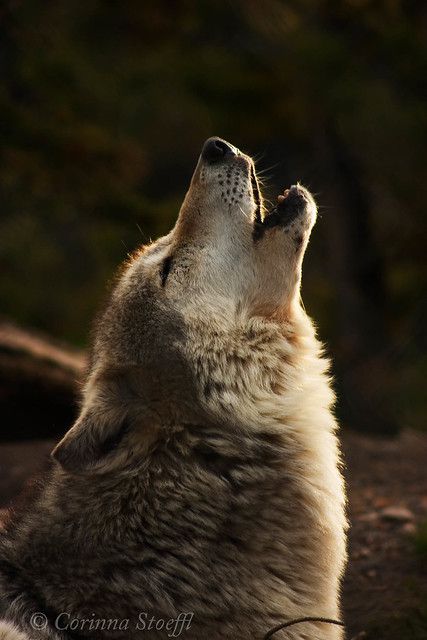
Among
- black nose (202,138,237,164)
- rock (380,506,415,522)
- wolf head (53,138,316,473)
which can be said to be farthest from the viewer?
rock (380,506,415,522)

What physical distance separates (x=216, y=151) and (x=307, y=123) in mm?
7202

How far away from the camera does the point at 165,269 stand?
4.31 meters

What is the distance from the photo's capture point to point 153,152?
14.4m

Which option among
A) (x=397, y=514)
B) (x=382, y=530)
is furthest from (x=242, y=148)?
(x=382, y=530)

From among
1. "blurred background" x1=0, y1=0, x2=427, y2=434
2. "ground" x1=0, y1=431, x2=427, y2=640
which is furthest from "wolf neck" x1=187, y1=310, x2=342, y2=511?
"blurred background" x1=0, y1=0, x2=427, y2=434

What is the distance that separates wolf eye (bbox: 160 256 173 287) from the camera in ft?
13.9

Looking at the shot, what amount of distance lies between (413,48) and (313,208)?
687cm

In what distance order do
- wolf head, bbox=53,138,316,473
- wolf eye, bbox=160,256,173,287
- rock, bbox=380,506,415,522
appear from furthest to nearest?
1. rock, bbox=380,506,415,522
2. wolf eye, bbox=160,256,173,287
3. wolf head, bbox=53,138,316,473

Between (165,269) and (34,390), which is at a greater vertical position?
(34,390)

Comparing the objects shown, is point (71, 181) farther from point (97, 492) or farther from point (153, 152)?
point (153, 152)

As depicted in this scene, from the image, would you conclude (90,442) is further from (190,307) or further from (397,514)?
(397,514)

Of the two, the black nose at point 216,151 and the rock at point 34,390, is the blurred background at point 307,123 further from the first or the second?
the black nose at point 216,151

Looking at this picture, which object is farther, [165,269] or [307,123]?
[307,123]

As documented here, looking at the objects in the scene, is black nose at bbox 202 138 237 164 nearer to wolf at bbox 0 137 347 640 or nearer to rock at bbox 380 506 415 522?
wolf at bbox 0 137 347 640
